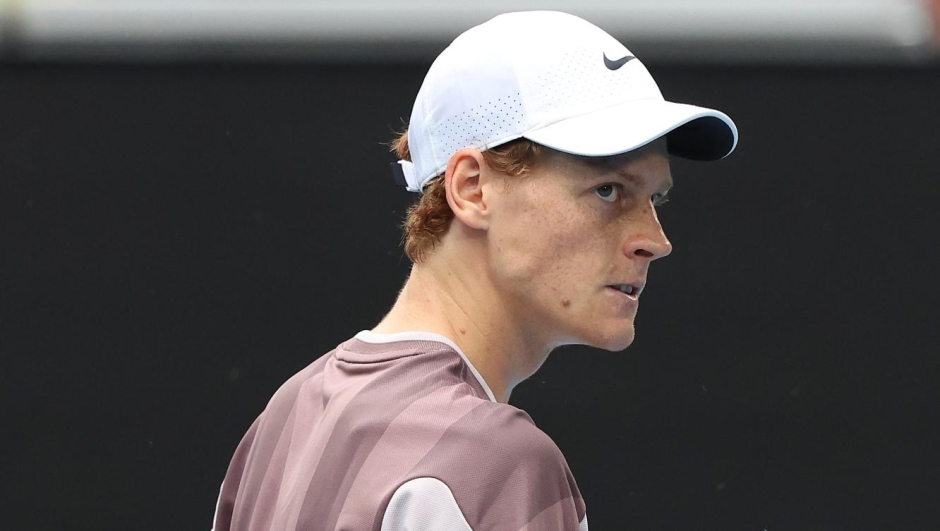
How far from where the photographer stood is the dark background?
10.3ft

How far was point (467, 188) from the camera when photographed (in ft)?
4.77

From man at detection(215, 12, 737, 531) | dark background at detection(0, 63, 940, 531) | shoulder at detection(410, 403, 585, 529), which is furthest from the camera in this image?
dark background at detection(0, 63, 940, 531)

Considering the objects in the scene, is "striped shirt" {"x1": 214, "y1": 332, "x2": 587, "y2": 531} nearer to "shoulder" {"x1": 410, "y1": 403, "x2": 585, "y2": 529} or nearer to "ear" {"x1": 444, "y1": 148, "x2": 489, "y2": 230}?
"shoulder" {"x1": 410, "y1": 403, "x2": 585, "y2": 529}

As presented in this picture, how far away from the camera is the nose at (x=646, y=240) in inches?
57.8

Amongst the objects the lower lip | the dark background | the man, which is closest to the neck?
the man

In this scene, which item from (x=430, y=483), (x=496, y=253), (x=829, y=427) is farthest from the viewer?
(x=829, y=427)

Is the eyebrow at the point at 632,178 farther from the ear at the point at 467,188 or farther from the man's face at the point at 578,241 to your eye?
the ear at the point at 467,188

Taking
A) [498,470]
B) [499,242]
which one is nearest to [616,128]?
[499,242]

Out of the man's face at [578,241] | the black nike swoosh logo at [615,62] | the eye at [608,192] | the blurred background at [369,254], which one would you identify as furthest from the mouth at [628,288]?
the blurred background at [369,254]

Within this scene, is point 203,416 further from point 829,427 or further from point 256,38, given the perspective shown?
point 829,427

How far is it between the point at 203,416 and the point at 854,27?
1.89 m

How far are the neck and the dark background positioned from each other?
1659mm

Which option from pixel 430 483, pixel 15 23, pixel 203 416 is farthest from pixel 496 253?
pixel 15 23

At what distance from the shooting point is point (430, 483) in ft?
3.89
